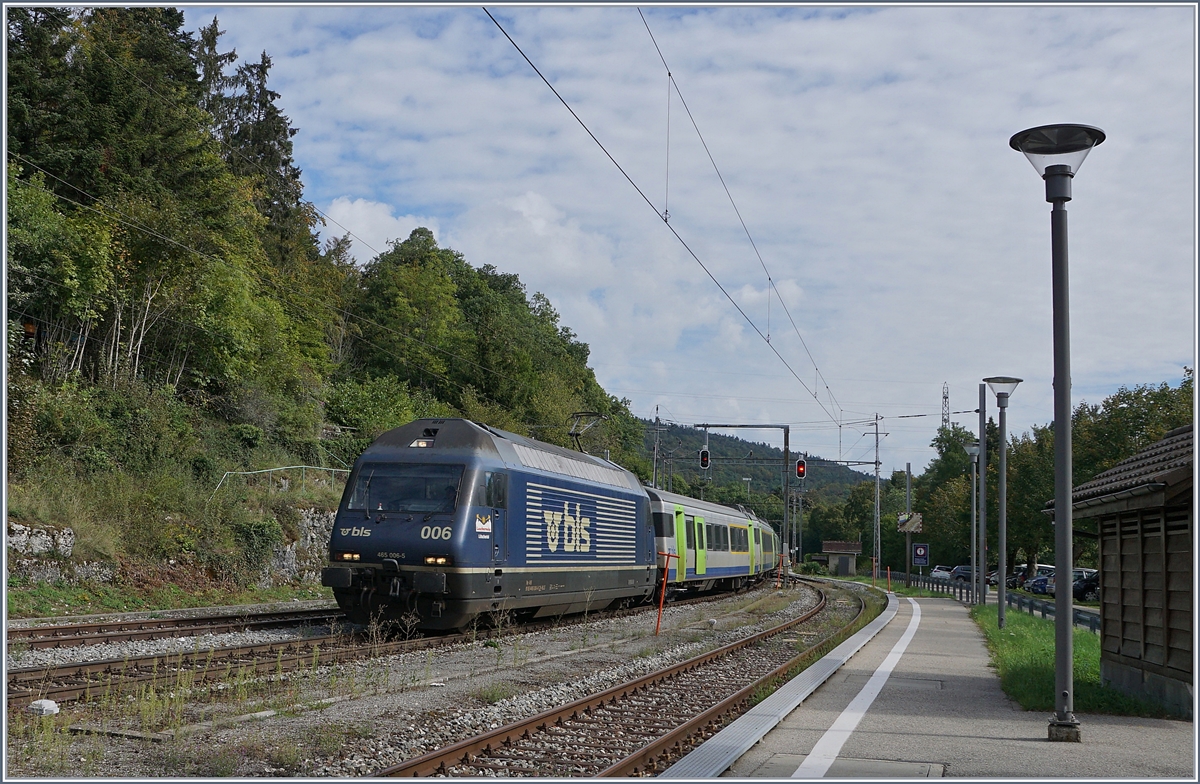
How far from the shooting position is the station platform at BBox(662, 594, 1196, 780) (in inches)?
302

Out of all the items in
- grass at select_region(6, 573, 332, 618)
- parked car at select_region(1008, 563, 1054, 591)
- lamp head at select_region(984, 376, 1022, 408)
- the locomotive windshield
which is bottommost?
parked car at select_region(1008, 563, 1054, 591)

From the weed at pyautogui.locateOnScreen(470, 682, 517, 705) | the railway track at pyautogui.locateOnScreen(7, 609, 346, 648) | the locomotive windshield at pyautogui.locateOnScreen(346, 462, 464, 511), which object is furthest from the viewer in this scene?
the locomotive windshield at pyautogui.locateOnScreen(346, 462, 464, 511)

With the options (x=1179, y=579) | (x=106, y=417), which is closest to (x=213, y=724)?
(x=1179, y=579)

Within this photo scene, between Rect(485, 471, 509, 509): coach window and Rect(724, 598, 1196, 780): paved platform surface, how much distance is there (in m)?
5.62

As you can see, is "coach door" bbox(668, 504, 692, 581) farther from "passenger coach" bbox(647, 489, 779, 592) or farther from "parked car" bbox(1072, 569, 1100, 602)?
"parked car" bbox(1072, 569, 1100, 602)

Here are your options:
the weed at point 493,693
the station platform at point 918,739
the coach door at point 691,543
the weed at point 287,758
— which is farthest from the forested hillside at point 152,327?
the station platform at point 918,739

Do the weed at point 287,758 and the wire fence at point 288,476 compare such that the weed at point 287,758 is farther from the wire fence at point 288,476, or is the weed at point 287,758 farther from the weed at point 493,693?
the wire fence at point 288,476

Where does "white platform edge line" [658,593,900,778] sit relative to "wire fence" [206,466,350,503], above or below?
below

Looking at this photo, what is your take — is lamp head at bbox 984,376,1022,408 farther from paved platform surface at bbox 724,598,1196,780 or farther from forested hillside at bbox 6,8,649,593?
forested hillside at bbox 6,8,649,593

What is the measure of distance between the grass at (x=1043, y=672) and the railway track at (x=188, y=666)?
771 cm

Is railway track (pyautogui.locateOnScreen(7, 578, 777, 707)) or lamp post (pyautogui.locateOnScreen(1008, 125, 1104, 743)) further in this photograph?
railway track (pyautogui.locateOnScreen(7, 578, 777, 707))

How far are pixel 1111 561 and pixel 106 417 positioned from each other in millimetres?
22725

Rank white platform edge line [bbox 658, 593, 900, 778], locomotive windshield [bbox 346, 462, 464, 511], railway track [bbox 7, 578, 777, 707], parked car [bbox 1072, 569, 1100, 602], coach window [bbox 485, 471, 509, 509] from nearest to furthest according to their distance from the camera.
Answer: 1. white platform edge line [bbox 658, 593, 900, 778]
2. railway track [bbox 7, 578, 777, 707]
3. locomotive windshield [bbox 346, 462, 464, 511]
4. coach window [bbox 485, 471, 509, 509]
5. parked car [bbox 1072, 569, 1100, 602]

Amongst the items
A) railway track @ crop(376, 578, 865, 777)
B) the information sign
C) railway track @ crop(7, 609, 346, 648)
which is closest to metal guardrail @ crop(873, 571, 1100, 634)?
the information sign
